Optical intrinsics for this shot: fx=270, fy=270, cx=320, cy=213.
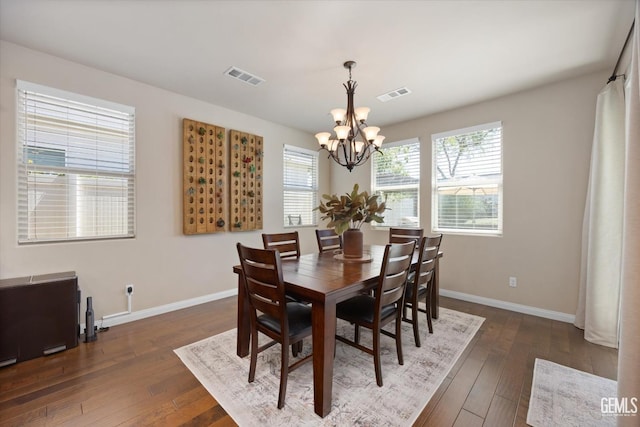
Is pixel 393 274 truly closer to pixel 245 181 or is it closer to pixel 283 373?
pixel 283 373

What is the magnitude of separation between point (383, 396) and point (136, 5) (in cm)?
324

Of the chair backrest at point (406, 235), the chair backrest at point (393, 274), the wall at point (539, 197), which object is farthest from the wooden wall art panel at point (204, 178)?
the wall at point (539, 197)

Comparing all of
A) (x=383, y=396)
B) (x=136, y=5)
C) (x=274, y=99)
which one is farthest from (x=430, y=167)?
(x=136, y=5)

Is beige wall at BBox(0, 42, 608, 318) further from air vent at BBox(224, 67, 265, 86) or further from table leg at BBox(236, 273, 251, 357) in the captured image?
table leg at BBox(236, 273, 251, 357)

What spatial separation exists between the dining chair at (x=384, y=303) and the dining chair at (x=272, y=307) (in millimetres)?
384

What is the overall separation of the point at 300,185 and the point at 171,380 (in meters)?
3.52

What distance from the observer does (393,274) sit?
1.94 meters

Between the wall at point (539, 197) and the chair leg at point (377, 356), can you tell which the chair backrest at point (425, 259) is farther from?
the wall at point (539, 197)

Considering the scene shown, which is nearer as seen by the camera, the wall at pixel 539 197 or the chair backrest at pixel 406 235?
the wall at pixel 539 197

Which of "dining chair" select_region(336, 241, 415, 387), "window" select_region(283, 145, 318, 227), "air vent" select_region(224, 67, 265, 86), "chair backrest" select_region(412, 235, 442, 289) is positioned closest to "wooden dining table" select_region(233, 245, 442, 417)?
"dining chair" select_region(336, 241, 415, 387)

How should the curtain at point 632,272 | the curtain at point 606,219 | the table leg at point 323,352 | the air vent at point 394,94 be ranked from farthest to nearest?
the air vent at point 394,94 < the curtain at point 606,219 < the table leg at point 323,352 < the curtain at point 632,272

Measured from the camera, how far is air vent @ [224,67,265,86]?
284 cm

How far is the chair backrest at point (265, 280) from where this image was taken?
64.3 inches

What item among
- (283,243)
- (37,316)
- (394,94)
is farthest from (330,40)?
(37,316)
